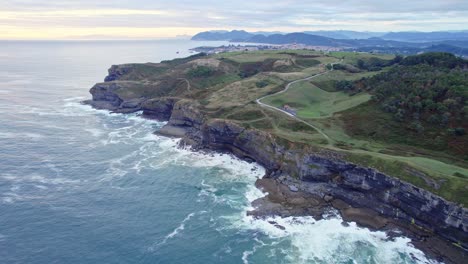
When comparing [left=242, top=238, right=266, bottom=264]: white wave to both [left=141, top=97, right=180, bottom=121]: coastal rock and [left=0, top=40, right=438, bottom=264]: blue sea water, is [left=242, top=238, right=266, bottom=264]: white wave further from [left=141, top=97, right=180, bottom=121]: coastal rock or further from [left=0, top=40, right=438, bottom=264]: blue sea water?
A: [left=141, top=97, right=180, bottom=121]: coastal rock

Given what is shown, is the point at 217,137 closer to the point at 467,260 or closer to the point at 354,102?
the point at 354,102

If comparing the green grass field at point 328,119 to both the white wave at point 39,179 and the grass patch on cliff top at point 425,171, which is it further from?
the white wave at point 39,179

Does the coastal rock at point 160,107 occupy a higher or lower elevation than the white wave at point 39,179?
higher

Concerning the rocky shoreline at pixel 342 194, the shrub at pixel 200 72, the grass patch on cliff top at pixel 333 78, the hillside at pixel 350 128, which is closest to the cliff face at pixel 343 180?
the rocky shoreline at pixel 342 194

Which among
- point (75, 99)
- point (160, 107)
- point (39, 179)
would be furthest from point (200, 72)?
point (39, 179)

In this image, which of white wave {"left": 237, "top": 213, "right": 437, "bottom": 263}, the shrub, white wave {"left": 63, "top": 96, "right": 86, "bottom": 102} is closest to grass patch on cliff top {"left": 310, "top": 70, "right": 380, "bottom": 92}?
the shrub

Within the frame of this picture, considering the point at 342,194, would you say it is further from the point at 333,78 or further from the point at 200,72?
the point at 200,72

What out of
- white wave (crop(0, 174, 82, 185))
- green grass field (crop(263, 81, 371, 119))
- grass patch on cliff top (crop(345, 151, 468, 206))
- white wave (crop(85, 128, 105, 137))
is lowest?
white wave (crop(0, 174, 82, 185))
